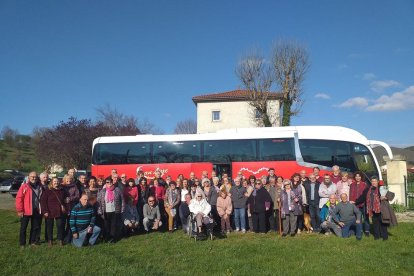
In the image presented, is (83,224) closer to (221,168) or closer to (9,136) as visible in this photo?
(221,168)

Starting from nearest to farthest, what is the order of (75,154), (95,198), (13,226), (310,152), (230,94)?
1. (95,198)
2. (13,226)
3. (310,152)
4. (75,154)
5. (230,94)

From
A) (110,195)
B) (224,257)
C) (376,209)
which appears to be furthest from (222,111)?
(224,257)

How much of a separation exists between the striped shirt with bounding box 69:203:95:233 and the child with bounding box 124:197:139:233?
1411 mm

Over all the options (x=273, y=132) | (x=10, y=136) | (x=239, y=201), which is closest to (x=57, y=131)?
(x=273, y=132)

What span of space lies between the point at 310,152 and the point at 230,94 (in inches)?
1088

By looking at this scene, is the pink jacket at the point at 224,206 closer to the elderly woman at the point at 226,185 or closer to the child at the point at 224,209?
the child at the point at 224,209

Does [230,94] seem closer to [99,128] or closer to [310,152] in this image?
[99,128]

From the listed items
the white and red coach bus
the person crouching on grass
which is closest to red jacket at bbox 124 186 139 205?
the person crouching on grass

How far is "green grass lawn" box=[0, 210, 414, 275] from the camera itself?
670 centimetres

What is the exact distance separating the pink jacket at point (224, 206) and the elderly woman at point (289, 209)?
1568 mm

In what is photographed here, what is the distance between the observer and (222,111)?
138 ft

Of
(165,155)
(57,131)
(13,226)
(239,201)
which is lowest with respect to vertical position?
(13,226)

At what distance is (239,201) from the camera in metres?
11.1

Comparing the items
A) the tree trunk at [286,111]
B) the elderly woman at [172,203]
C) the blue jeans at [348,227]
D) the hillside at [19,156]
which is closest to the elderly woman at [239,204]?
the elderly woman at [172,203]
